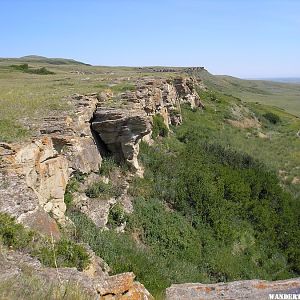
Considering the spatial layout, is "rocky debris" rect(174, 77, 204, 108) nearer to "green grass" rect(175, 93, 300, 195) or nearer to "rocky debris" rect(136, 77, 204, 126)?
"rocky debris" rect(136, 77, 204, 126)

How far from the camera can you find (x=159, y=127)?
28.9m

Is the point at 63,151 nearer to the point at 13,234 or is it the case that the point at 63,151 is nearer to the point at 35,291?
the point at 13,234

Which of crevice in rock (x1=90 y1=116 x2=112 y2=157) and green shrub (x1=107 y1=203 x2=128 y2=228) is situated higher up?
crevice in rock (x1=90 y1=116 x2=112 y2=157)

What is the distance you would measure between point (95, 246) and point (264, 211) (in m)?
12.8

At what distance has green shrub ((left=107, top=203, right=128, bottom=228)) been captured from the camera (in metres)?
17.3

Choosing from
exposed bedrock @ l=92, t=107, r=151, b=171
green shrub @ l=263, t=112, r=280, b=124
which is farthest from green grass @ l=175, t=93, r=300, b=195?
exposed bedrock @ l=92, t=107, r=151, b=171

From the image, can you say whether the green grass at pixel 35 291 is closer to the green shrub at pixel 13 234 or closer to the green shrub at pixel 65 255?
the green shrub at pixel 65 255

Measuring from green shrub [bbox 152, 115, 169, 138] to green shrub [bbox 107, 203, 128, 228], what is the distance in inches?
418

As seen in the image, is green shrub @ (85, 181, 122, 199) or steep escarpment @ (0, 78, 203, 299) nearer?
steep escarpment @ (0, 78, 203, 299)

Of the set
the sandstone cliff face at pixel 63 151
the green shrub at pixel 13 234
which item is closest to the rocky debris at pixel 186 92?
the sandstone cliff face at pixel 63 151

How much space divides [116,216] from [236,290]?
10603 millimetres

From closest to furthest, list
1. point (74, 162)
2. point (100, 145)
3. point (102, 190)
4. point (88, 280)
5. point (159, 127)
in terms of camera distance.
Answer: point (88, 280) → point (74, 162) → point (102, 190) → point (100, 145) → point (159, 127)

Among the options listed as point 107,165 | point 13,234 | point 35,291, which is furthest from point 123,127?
point 35,291

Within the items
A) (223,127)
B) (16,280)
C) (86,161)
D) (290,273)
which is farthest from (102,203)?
(223,127)
